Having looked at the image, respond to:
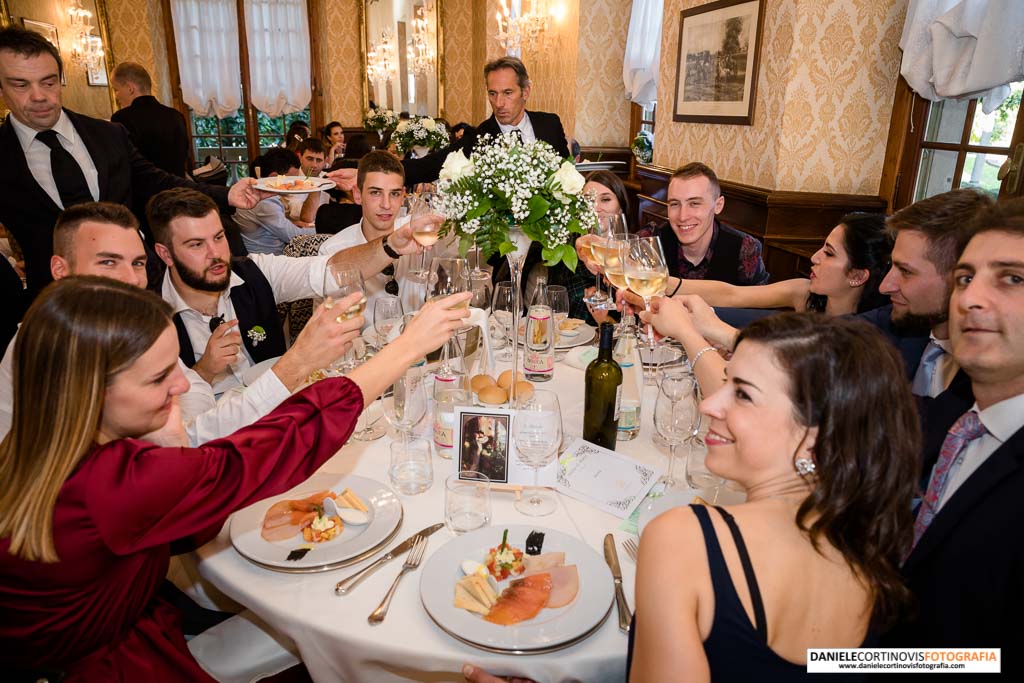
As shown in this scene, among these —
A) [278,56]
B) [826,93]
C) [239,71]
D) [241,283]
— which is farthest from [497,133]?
[239,71]

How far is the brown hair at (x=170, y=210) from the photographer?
269cm

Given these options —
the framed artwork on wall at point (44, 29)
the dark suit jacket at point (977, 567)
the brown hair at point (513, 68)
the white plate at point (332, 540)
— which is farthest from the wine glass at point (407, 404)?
the framed artwork on wall at point (44, 29)

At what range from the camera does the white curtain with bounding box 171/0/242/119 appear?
10188 millimetres

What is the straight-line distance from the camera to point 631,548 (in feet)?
4.73

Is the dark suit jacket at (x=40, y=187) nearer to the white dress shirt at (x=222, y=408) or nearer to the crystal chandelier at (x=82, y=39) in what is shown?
the white dress shirt at (x=222, y=408)

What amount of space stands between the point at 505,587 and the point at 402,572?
224 millimetres

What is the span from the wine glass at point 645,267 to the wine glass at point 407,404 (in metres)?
0.70

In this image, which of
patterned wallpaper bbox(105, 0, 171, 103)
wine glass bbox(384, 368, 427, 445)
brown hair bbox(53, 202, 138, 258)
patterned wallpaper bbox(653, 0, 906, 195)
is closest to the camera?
wine glass bbox(384, 368, 427, 445)

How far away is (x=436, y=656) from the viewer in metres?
1.19

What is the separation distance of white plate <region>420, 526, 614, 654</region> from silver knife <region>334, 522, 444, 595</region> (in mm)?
91

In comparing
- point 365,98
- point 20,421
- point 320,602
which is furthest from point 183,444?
point 365,98

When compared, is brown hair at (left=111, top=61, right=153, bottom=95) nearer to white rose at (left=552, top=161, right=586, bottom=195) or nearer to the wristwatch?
the wristwatch

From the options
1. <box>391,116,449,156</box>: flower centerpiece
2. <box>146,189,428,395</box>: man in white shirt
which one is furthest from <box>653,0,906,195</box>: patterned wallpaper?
<box>391,116,449,156</box>: flower centerpiece

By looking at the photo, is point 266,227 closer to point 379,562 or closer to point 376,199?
point 376,199
